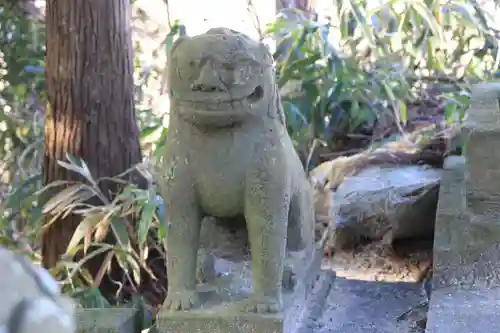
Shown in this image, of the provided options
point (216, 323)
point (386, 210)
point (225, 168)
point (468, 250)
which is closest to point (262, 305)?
point (216, 323)

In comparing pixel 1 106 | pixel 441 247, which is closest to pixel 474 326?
pixel 441 247

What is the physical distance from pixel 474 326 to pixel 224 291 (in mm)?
486

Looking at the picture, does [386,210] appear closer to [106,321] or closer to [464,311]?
[464,311]

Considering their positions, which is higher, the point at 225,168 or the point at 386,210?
the point at 225,168

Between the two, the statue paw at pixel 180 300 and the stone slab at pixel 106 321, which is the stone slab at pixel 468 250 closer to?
the statue paw at pixel 180 300

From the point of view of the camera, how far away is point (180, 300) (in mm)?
1390

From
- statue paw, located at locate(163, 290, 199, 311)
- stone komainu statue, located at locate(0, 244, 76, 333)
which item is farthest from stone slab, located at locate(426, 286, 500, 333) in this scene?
stone komainu statue, located at locate(0, 244, 76, 333)

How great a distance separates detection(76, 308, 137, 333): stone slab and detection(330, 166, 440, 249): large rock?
0.87 m

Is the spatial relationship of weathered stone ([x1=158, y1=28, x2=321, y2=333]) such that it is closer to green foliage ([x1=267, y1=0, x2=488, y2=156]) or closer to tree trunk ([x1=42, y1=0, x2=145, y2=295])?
tree trunk ([x1=42, y1=0, x2=145, y2=295])

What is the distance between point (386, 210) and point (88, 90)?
98cm

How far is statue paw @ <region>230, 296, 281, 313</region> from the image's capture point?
136 centimetres

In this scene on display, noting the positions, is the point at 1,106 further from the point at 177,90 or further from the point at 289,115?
the point at 177,90

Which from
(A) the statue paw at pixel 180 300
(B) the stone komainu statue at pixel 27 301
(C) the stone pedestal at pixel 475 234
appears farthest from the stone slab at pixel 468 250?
(B) the stone komainu statue at pixel 27 301

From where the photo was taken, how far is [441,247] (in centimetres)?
172
